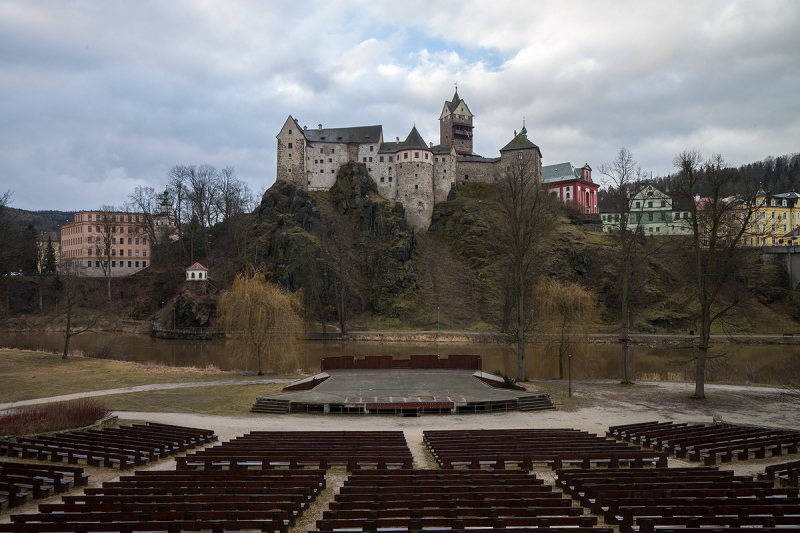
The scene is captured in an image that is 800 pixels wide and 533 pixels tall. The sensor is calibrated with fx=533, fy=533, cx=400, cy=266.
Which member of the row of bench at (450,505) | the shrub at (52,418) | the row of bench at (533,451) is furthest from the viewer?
the shrub at (52,418)

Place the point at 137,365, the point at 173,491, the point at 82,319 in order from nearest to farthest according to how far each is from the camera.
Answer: the point at 173,491, the point at 137,365, the point at 82,319

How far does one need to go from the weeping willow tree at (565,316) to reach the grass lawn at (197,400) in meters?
16.4

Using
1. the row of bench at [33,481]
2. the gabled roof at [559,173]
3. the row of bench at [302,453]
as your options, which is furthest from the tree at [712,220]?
the gabled roof at [559,173]

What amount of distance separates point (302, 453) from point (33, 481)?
19.0 ft

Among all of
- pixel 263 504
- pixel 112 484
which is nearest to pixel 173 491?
pixel 112 484

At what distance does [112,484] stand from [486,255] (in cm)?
6952

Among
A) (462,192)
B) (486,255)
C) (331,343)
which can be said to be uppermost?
(462,192)

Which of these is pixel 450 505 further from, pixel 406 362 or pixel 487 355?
pixel 487 355

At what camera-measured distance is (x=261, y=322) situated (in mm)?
33500

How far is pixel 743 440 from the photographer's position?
52.1 feet

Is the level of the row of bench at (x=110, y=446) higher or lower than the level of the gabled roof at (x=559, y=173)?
lower

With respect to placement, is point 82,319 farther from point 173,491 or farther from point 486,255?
point 173,491

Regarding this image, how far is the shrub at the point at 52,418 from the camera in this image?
17727 mm

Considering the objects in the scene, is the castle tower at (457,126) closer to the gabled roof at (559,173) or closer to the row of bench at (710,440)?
the gabled roof at (559,173)
